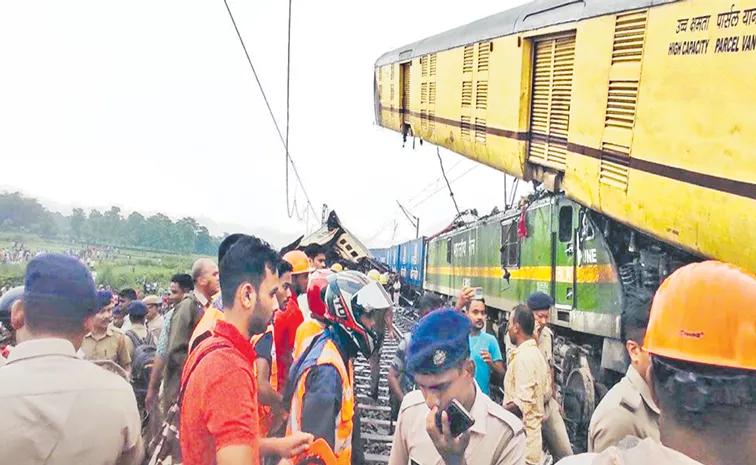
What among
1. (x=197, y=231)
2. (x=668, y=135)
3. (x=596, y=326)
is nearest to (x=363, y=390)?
(x=596, y=326)

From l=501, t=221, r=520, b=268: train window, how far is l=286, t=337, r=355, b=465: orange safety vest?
7937 millimetres

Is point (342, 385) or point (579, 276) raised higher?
point (342, 385)

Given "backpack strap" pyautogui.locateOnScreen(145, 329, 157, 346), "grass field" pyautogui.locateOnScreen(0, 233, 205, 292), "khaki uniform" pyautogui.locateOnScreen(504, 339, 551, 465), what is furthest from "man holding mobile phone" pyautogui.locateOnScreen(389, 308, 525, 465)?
"backpack strap" pyautogui.locateOnScreen(145, 329, 157, 346)

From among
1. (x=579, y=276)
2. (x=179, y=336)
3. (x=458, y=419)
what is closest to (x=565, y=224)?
(x=579, y=276)

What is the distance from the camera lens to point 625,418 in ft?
8.33

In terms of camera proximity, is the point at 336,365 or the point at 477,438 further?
the point at 336,365

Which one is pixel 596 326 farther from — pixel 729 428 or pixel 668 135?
pixel 729 428

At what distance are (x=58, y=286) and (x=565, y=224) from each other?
6.55 meters

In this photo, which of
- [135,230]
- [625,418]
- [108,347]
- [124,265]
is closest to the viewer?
[625,418]

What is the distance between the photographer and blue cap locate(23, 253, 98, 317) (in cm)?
254

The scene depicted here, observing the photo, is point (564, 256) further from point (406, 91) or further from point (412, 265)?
point (412, 265)

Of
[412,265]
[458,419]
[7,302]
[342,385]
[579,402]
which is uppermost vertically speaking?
[458,419]

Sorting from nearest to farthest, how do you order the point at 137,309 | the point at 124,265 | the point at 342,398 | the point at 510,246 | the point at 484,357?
the point at 342,398 → the point at 484,357 → the point at 137,309 → the point at 124,265 → the point at 510,246

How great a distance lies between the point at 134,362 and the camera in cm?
675
